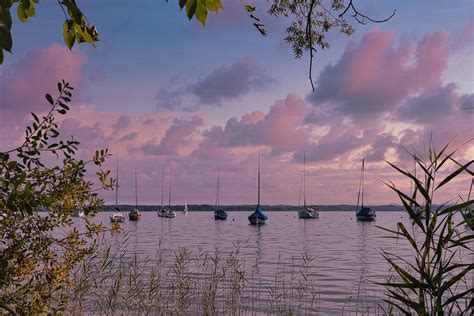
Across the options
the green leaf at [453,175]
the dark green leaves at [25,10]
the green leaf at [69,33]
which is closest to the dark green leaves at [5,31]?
the green leaf at [69,33]

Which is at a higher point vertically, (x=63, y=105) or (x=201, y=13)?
(x=201, y=13)

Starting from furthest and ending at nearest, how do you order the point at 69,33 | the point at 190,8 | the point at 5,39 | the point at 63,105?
the point at 63,105 → the point at 69,33 → the point at 190,8 → the point at 5,39

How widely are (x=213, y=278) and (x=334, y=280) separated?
17.7 meters

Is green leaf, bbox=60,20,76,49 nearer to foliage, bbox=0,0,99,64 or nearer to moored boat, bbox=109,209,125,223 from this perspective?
foliage, bbox=0,0,99,64

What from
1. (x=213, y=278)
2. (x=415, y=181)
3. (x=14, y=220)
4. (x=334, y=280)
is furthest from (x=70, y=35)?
(x=334, y=280)

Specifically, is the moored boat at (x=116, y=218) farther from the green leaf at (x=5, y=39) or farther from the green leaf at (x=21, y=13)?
the green leaf at (x=5, y=39)

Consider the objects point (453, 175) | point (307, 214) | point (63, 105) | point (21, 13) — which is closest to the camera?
point (21, 13)

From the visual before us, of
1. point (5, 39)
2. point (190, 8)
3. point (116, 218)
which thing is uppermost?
point (190, 8)

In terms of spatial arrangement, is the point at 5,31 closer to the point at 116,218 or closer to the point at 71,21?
the point at 71,21

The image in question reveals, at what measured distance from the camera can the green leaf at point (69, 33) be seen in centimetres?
339

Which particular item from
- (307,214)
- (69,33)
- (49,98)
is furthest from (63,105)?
(307,214)

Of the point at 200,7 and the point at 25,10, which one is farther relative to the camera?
the point at 25,10

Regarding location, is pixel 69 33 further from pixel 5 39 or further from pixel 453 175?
pixel 453 175

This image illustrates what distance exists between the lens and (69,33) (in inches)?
134
